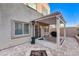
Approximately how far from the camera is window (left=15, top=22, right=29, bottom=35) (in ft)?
20.8

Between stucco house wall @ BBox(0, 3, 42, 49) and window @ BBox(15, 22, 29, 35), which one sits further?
window @ BBox(15, 22, 29, 35)

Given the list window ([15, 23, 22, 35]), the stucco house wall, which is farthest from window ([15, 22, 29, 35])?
the stucco house wall

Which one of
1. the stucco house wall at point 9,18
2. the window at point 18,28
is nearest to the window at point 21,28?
the window at point 18,28

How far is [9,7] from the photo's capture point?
5473 millimetres

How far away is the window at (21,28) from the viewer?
20.8 ft

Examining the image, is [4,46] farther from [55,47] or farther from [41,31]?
[41,31]

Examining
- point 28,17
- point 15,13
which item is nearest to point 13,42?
point 15,13

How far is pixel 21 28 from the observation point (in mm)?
6836

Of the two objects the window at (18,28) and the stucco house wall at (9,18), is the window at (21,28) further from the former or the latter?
the stucco house wall at (9,18)

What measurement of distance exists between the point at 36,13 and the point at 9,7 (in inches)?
139

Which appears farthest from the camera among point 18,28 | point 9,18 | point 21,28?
point 21,28

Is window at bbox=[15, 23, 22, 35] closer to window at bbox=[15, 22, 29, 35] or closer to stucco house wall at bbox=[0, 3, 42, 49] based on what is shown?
window at bbox=[15, 22, 29, 35]

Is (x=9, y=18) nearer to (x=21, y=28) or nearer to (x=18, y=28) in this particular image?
(x=18, y=28)

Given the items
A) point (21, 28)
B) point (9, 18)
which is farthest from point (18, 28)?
point (9, 18)
